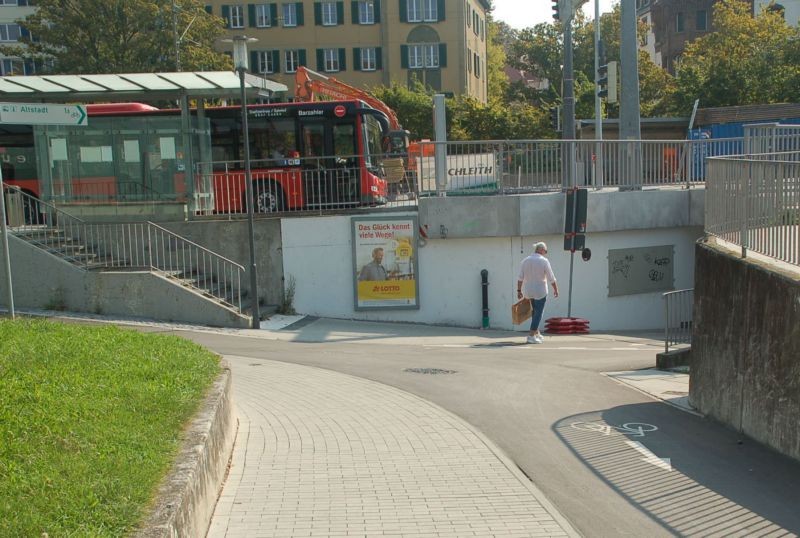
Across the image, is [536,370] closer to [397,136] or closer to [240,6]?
[397,136]

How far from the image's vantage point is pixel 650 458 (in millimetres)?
8453

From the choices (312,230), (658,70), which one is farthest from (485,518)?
(658,70)

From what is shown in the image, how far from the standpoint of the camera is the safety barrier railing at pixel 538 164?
783 inches

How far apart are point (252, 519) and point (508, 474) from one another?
7.78 ft

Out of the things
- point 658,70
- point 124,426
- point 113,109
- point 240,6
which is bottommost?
point 124,426

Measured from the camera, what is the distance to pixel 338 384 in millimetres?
12016

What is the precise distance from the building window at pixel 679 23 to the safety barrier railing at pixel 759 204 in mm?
62414

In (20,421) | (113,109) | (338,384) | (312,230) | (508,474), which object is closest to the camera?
(20,421)

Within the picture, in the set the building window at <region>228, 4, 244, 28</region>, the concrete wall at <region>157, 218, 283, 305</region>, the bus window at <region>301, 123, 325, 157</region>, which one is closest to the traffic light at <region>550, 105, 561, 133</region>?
the bus window at <region>301, 123, 325, 157</region>

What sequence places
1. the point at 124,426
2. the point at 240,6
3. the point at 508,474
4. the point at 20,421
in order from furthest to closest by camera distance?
the point at 240,6, the point at 508,474, the point at 124,426, the point at 20,421

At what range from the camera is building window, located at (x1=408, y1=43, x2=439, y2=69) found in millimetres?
61938

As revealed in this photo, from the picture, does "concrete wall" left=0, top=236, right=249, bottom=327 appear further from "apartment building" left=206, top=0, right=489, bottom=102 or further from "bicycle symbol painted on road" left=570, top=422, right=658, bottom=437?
"apartment building" left=206, top=0, right=489, bottom=102

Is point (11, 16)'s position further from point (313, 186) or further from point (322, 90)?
point (313, 186)

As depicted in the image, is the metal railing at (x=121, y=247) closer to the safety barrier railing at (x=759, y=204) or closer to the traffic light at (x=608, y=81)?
the safety barrier railing at (x=759, y=204)
